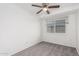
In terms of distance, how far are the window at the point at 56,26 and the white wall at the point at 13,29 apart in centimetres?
196

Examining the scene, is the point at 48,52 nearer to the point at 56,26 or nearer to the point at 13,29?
the point at 13,29

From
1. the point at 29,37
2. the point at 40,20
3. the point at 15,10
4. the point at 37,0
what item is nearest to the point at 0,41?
the point at 15,10

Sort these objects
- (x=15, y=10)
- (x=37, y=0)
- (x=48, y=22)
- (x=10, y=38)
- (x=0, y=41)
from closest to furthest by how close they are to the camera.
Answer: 1. (x=37, y=0)
2. (x=0, y=41)
3. (x=10, y=38)
4. (x=15, y=10)
5. (x=48, y=22)

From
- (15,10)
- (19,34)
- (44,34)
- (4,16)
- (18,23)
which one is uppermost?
(15,10)

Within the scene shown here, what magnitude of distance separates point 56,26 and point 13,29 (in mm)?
3068

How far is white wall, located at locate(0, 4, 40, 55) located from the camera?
249 centimetres

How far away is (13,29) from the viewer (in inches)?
114

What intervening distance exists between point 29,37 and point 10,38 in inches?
51.0

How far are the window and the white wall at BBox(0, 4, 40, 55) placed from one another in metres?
1.96

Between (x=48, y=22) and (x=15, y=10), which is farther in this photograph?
(x=48, y=22)

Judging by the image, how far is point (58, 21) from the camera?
4.82 m

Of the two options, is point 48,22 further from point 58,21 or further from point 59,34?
point 59,34

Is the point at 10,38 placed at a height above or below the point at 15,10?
below

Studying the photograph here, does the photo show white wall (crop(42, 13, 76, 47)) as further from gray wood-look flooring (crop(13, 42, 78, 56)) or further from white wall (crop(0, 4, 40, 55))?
white wall (crop(0, 4, 40, 55))
